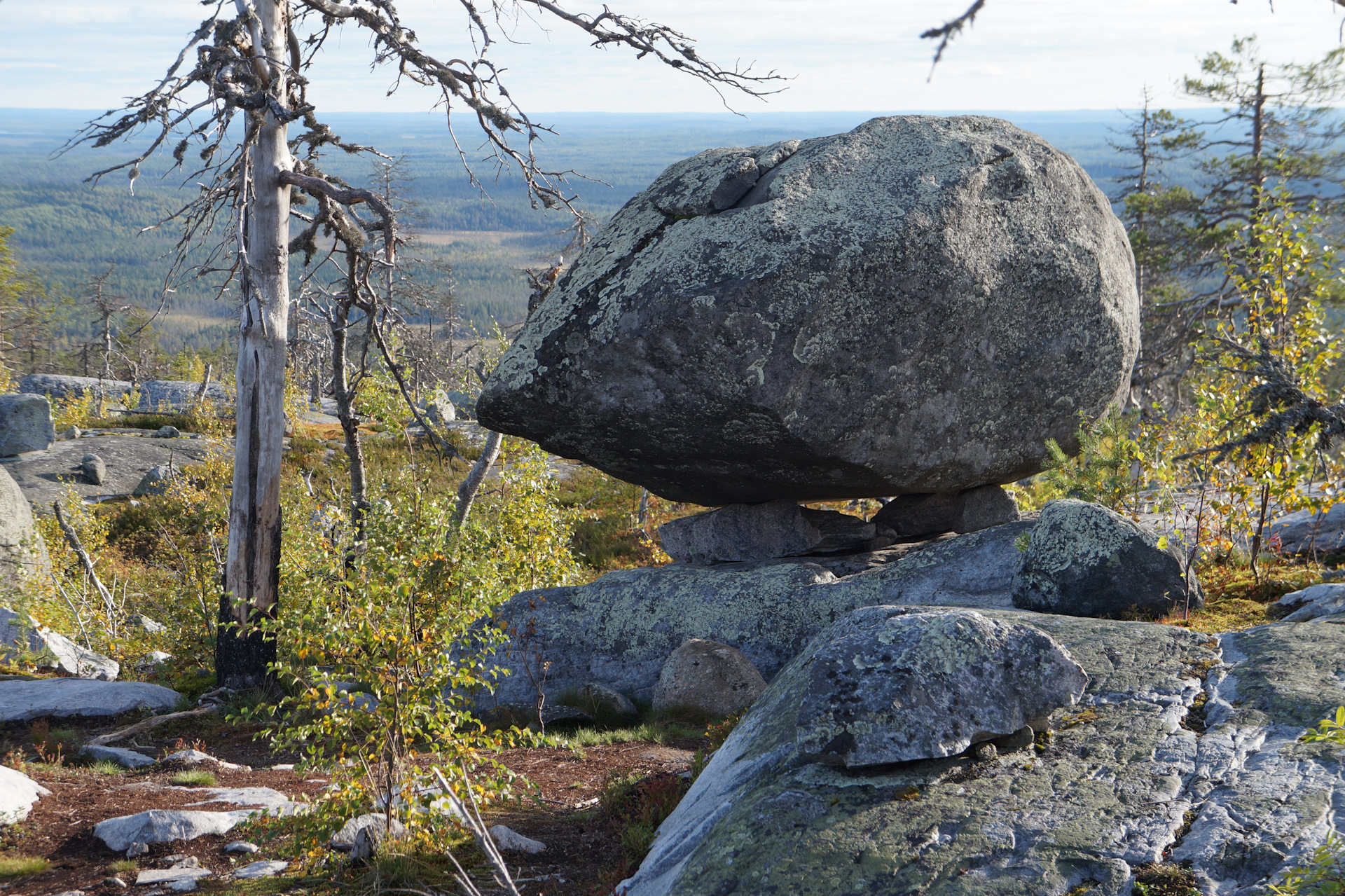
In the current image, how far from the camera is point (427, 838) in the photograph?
564 cm

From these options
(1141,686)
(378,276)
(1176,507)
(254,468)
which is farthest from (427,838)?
(378,276)

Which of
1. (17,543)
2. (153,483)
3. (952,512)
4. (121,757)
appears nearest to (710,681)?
(952,512)

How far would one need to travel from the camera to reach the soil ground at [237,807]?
570 centimetres

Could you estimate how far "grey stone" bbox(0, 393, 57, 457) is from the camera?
2894 cm

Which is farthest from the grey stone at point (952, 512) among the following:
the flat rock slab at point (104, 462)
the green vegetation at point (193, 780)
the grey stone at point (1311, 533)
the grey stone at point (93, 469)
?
the grey stone at point (93, 469)

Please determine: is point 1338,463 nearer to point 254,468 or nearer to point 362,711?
point 362,711

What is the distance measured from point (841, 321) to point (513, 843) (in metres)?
5.93

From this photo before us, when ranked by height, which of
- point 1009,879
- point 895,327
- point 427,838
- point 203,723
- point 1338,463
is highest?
point 895,327

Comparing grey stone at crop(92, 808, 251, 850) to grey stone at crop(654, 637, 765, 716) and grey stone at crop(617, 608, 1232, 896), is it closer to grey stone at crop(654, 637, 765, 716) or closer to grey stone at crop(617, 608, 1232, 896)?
grey stone at crop(617, 608, 1232, 896)

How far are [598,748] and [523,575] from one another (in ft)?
17.5

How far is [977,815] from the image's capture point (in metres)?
3.92

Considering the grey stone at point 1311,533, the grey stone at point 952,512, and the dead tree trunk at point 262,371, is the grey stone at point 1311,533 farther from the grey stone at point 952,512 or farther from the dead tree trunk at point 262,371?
the dead tree trunk at point 262,371

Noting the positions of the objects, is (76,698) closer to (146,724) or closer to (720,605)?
(146,724)

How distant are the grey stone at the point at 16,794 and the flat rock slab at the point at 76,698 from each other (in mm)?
3574
